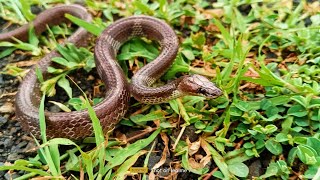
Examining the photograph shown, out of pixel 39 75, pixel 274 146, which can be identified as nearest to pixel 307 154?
pixel 274 146

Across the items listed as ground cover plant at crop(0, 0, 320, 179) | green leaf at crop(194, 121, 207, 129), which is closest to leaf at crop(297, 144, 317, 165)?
ground cover plant at crop(0, 0, 320, 179)

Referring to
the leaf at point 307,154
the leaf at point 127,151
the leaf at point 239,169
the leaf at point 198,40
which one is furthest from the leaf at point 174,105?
the leaf at point 307,154

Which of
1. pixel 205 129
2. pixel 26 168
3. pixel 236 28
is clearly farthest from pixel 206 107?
pixel 26 168

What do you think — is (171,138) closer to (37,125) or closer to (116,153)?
(116,153)

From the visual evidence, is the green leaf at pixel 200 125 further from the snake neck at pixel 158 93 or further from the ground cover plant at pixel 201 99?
the snake neck at pixel 158 93

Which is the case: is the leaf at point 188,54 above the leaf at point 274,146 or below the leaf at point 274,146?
→ above

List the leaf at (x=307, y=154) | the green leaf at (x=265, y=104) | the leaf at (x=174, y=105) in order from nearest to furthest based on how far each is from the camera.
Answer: the leaf at (x=307, y=154)
the green leaf at (x=265, y=104)
the leaf at (x=174, y=105)
